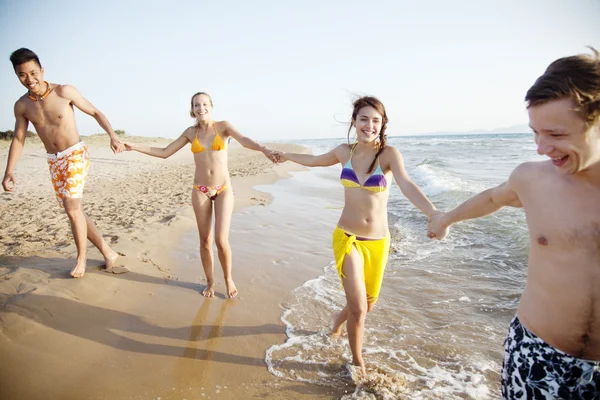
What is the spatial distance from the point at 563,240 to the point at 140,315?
3733 millimetres

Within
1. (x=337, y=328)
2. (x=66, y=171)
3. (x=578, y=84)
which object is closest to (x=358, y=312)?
(x=337, y=328)

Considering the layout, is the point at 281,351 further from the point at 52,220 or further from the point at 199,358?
the point at 52,220

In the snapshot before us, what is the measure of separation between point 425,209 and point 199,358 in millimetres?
2312

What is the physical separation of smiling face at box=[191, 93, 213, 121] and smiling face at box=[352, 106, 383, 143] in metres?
2.05

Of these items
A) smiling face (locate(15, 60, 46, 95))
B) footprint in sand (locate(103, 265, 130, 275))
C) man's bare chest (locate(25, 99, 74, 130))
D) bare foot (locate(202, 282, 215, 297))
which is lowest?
bare foot (locate(202, 282, 215, 297))

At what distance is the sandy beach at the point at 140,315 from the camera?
8.96 feet

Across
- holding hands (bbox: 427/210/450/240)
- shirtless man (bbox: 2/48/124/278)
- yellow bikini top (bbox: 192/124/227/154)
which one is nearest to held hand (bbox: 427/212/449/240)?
holding hands (bbox: 427/210/450/240)

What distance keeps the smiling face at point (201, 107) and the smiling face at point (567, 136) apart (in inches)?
139

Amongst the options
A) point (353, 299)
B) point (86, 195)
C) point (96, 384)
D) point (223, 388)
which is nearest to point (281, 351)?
point (223, 388)

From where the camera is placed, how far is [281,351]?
10.6ft

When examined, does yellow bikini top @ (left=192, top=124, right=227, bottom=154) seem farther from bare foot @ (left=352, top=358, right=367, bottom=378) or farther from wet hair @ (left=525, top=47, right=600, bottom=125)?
wet hair @ (left=525, top=47, right=600, bottom=125)

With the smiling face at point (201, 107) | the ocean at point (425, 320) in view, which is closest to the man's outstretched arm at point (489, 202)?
the ocean at point (425, 320)

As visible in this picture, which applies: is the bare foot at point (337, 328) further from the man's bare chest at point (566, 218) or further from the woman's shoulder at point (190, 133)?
the woman's shoulder at point (190, 133)

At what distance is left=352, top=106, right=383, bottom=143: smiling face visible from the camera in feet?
9.90
